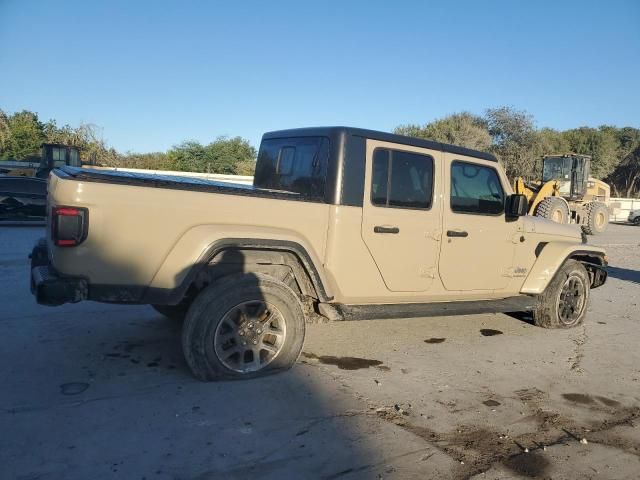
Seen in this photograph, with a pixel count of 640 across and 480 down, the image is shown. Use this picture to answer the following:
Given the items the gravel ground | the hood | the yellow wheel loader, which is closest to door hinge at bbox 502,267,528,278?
the hood

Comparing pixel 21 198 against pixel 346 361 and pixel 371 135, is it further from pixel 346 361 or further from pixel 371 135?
pixel 371 135

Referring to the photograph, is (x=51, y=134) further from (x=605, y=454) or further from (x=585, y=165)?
(x=605, y=454)

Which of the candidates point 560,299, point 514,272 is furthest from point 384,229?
point 560,299

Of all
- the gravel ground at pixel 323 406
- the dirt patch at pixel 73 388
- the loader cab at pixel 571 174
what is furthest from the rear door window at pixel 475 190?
the loader cab at pixel 571 174

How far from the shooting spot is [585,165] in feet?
74.9

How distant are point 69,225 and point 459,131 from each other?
44.6m

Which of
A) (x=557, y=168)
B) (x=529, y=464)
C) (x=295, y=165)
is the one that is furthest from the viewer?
(x=557, y=168)

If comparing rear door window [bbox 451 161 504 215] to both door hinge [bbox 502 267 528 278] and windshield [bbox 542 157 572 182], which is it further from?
windshield [bbox 542 157 572 182]

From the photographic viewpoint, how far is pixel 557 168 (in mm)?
23016

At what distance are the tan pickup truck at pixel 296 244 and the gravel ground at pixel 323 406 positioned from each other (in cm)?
43

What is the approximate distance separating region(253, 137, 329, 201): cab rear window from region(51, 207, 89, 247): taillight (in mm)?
1743

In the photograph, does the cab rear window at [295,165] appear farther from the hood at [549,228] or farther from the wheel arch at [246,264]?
the hood at [549,228]

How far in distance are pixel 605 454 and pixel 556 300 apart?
123 inches

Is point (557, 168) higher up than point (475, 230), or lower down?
higher up
